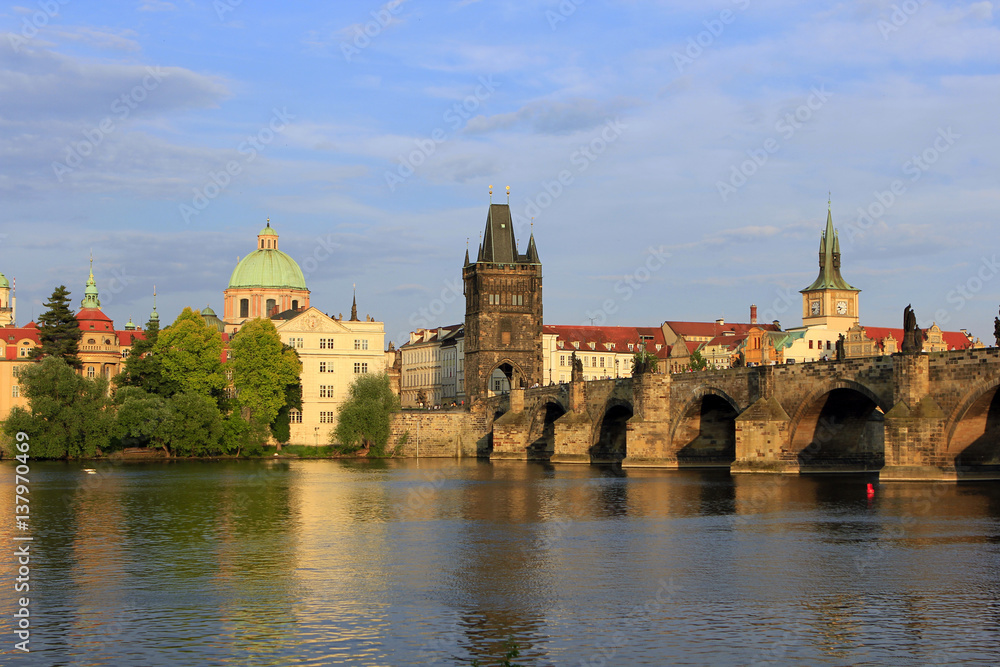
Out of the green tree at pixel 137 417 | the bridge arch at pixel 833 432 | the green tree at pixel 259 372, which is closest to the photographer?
the bridge arch at pixel 833 432

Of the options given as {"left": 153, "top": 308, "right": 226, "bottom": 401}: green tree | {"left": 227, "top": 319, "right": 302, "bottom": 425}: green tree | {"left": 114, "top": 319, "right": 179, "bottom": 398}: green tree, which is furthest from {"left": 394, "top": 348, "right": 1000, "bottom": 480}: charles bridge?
{"left": 114, "top": 319, "right": 179, "bottom": 398}: green tree

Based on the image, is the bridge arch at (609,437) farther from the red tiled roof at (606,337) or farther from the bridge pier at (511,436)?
the red tiled roof at (606,337)

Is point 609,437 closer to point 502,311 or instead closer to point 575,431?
point 575,431

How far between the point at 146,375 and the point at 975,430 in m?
69.7

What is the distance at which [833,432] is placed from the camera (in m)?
70.4

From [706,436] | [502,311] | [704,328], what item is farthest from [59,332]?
[704,328]

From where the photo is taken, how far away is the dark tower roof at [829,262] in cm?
16650

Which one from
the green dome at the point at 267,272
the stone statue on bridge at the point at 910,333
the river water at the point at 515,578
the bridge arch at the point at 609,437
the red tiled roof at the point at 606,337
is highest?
the green dome at the point at 267,272

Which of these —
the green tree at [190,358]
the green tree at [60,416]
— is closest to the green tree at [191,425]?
the green tree at [190,358]

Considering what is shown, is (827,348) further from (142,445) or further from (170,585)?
(170,585)

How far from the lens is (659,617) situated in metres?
25.2

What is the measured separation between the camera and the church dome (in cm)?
14400

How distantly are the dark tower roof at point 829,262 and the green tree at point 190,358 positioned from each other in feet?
307

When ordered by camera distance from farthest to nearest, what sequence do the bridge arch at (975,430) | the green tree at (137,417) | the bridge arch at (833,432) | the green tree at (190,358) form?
the green tree at (190,358) < the green tree at (137,417) < the bridge arch at (833,432) < the bridge arch at (975,430)
